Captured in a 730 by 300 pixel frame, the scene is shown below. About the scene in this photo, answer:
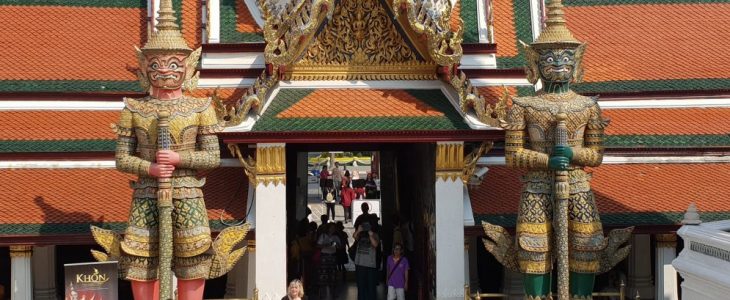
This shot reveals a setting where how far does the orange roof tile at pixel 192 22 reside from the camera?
14648 mm

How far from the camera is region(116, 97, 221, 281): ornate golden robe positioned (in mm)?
11500

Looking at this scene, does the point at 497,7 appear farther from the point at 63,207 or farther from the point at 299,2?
the point at 63,207

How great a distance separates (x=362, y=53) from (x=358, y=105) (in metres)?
0.69

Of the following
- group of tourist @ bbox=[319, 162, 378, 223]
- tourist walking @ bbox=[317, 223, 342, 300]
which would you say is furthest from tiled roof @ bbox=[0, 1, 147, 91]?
group of tourist @ bbox=[319, 162, 378, 223]

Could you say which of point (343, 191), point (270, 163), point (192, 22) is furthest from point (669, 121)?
point (343, 191)

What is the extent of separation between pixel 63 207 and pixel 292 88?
2.88m

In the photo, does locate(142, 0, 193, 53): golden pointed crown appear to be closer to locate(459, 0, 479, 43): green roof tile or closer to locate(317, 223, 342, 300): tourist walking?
locate(459, 0, 479, 43): green roof tile

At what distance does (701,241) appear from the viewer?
11500 millimetres

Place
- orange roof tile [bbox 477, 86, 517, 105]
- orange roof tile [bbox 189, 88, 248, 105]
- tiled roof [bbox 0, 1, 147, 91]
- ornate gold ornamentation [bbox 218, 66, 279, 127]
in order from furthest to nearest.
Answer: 1. tiled roof [bbox 0, 1, 147, 91]
2. orange roof tile [bbox 477, 86, 517, 105]
3. orange roof tile [bbox 189, 88, 248, 105]
4. ornate gold ornamentation [bbox 218, 66, 279, 127]

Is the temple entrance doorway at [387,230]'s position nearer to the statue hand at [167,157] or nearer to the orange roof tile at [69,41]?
the orange roof tile at [69,41]

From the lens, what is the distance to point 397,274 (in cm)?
1365

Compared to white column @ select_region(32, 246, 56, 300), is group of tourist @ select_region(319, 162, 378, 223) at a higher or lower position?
higher

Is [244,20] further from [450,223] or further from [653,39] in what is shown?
[653,39]

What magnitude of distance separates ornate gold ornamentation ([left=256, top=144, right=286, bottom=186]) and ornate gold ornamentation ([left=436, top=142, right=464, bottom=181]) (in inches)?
68.0
